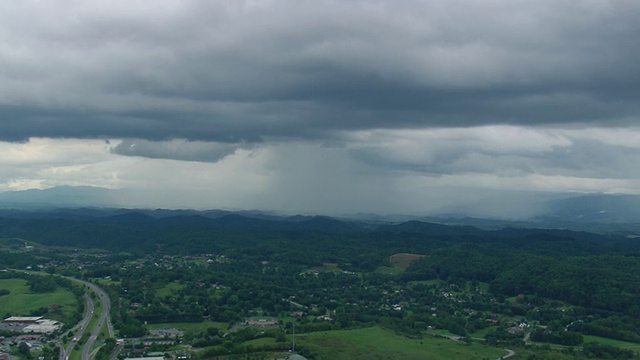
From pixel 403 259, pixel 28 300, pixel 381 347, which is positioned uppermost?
pixel 403 259

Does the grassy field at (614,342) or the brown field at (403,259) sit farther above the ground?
the brown field at (403,259)

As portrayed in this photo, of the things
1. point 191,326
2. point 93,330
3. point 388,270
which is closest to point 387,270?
point 388,270

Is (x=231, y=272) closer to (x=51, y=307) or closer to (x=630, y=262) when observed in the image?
(x=51, y=307)

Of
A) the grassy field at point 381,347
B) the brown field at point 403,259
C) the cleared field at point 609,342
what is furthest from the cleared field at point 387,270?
the grassy field at point 381,347

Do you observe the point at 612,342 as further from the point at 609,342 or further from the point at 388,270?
the point at 388,270

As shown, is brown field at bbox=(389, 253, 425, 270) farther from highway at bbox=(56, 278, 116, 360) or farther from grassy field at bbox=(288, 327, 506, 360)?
grassy field at bbox=(288, 327, 506, 360)

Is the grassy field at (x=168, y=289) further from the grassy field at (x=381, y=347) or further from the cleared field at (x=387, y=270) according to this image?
the cleared field at (x=387, y=270)

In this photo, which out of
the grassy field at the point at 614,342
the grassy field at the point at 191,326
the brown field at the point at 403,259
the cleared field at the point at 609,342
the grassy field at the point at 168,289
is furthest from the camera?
the brown field at the point at 403,259
